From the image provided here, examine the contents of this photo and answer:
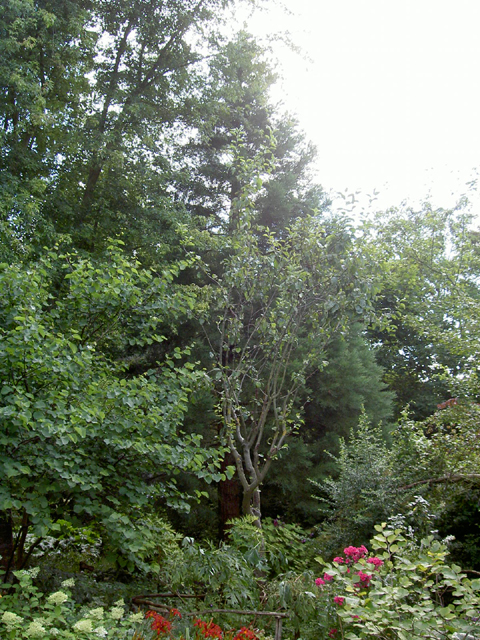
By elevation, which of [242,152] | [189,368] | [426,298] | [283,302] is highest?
[242,152]

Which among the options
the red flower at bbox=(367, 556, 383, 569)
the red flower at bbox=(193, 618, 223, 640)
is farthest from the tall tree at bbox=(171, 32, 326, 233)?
the red flower at bbox=(193, 618, 223, 640)

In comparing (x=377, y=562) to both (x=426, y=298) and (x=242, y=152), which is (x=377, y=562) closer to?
(x=242, y=152)

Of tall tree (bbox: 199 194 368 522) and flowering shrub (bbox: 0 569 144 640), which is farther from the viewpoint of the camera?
tall tree (bbox: 199 194 368 522)

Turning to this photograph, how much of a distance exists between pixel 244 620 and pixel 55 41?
6.76 m

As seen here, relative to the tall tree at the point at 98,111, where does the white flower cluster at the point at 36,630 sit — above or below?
below

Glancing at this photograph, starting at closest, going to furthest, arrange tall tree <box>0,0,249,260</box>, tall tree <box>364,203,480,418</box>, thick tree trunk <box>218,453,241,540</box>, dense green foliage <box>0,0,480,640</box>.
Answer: dense green foliage <box>0,0,480,640</box>, tall tree <box>0,0,249,260</box>, tall tree <box>364,203,480,418</box>, thick tree trunk <box>218,453,241,540</box>

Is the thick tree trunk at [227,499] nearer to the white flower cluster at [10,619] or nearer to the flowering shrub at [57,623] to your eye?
the flowering shrub at [57,623]

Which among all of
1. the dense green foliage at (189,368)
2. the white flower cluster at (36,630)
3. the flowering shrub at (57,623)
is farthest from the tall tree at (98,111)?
the white flower cluster at (36,630)

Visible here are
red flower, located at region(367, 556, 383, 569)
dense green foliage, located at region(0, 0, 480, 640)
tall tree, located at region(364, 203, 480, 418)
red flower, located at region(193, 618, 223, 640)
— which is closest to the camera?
red flower, located at region(193, 618, 223, 640)

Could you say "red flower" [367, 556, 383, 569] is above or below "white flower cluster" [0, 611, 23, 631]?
above

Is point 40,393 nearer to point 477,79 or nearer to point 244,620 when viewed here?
point 244,620

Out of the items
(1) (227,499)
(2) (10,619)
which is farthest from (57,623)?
(1) (227,499)

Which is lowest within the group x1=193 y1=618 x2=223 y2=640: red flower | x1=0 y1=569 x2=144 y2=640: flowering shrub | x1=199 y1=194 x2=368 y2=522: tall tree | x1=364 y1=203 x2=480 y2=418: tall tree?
x1=0 y1=569 x2=144 y2=640: flowering shrub

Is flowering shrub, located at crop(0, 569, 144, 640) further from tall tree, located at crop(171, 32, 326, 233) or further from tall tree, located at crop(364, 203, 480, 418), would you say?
tall tree, located at crop(171, 32, 326, 233)
